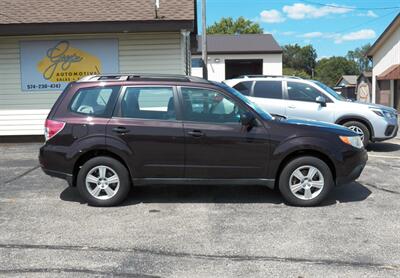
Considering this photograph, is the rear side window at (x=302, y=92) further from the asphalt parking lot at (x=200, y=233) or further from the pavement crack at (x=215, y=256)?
the pavement crack at (x=215, y=256)

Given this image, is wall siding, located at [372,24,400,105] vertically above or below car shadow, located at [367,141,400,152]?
above

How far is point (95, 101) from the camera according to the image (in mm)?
6633

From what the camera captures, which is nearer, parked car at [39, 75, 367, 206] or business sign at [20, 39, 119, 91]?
parked car at [39, 75, 367, 206]

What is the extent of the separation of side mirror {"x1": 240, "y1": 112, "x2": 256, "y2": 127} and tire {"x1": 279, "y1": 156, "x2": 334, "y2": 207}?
74 cm

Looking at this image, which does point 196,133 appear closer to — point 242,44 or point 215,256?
point 215,256

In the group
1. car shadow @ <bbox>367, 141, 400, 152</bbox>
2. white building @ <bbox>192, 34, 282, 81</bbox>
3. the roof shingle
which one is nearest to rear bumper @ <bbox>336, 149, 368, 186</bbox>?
car shadow @ <bbox>367, 141, 400, 152</bbox>

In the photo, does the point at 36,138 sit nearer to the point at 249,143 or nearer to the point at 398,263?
the point at 249,143

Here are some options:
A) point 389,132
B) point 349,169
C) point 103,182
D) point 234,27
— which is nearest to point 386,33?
point 389,132

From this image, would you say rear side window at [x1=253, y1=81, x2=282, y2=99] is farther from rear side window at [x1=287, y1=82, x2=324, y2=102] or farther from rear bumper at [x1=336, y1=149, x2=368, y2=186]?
rear bumper at [x1=336, y1=149, x2=368, y2=186]

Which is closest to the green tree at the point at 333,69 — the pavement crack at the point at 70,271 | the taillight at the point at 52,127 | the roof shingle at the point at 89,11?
the roof shingle at the point at 89,11

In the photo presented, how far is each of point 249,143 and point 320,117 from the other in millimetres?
5349

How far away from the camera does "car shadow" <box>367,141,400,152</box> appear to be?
1172 cm

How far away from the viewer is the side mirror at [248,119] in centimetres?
641

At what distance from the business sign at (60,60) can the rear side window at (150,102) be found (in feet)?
22.0
